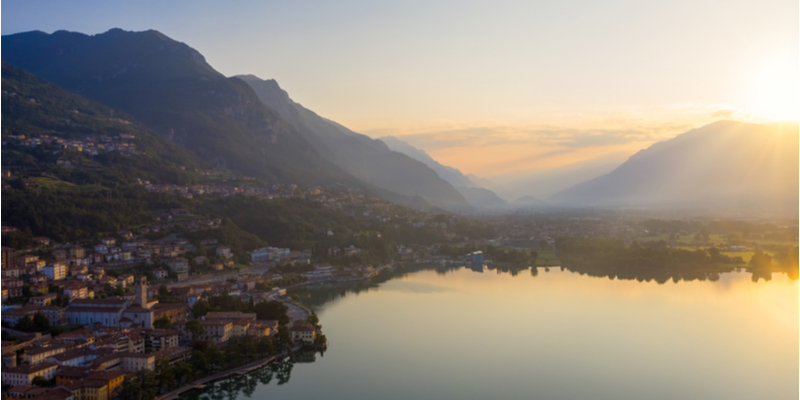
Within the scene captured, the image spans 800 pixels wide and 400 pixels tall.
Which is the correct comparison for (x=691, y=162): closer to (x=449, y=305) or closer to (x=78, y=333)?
(x=449, y=305)

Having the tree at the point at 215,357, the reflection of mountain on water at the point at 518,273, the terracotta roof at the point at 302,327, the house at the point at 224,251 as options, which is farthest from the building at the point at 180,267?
the tree at the point at 215,357

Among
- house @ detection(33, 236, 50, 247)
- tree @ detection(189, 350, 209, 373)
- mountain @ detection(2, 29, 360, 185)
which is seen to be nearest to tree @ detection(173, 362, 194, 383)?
tree @ detection(189, 350, 209, 373)

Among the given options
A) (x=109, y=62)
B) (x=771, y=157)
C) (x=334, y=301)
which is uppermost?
(x=109, y=62)

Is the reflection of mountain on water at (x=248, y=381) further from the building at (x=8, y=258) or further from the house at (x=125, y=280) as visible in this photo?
the building at (x=8, y=258)

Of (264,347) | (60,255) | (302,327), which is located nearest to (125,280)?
(60,255)

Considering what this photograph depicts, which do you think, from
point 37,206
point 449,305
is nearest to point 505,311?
point 449,305

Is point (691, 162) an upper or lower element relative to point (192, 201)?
upper

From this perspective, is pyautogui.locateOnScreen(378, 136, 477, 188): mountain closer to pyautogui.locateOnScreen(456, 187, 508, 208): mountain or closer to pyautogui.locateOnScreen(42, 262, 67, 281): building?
pyautogui.locateOnScreen(456, 187, 508, 208): mountain

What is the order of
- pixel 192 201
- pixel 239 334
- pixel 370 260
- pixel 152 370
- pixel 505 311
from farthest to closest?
1. pixel 192 201
2. pixel 370 260
3. pixel 505 311
4. pixel 239 334
5. pixel 152 370
